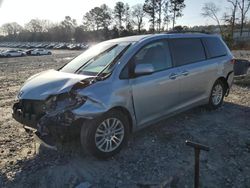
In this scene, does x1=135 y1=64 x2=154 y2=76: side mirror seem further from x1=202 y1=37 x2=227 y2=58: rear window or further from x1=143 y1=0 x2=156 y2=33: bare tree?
x1=143 y1=0 x2=156 y2=33: bare tree

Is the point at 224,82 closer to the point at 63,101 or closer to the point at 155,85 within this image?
the point at 155,85

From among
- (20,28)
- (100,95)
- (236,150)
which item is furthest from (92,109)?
(20,28)

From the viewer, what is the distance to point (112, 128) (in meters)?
4.00

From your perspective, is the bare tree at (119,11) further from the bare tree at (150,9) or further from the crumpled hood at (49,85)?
the crumpled hood at (49,85)

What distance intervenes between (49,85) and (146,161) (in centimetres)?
182

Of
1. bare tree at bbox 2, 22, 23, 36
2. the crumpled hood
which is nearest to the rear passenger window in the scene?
the crumpled hood

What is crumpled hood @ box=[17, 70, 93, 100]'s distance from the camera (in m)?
3.83

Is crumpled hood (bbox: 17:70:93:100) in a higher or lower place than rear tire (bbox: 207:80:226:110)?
higher

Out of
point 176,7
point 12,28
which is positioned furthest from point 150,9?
point 12,28

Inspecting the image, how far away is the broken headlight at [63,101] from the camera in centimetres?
364

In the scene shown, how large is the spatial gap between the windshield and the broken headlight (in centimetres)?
68

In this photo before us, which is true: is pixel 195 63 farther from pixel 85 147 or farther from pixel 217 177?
pixel 85 147

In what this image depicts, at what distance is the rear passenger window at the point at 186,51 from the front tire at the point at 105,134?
66.6 inches

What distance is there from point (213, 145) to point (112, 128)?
174cm
